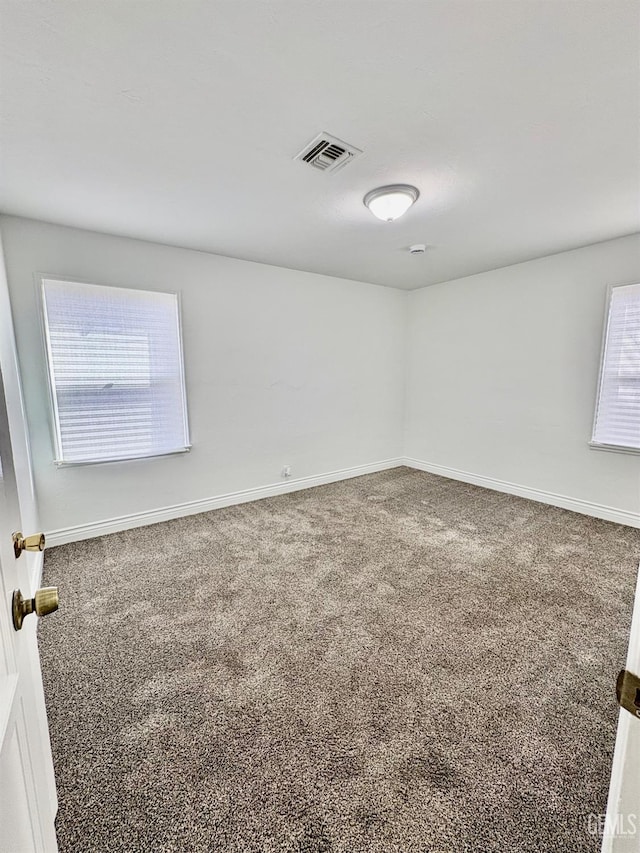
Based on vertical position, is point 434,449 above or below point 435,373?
below

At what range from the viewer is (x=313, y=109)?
1.59m

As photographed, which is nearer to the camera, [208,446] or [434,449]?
[208,446]

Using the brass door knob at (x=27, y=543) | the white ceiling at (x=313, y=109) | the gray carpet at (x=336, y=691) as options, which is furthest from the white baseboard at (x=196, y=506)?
the brass door knob at (x=27, y=543)

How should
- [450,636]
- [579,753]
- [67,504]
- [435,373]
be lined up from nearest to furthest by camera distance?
1. [579,753]
2. [450,636]
3. [67,504]
4. [435,373]

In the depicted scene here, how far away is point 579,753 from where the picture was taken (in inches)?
52.0

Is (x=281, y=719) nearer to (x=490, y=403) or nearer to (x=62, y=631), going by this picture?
(x=62, y=631)

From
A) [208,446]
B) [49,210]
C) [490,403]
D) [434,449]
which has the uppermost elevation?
[49,210]

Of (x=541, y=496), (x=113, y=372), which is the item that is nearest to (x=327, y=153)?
(x=113, y=372)

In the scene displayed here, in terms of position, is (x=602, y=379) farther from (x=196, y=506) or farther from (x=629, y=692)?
(x=196, y=506)

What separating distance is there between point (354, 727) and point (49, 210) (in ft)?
11.3

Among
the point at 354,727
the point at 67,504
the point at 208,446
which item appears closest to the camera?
the point at 354,727

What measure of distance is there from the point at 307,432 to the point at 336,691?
116 inches

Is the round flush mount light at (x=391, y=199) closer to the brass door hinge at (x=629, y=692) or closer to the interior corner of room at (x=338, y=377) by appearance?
the interior corner of room at (x=338, y=377)

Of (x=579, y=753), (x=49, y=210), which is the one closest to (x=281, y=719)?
(x=579, y=753)
